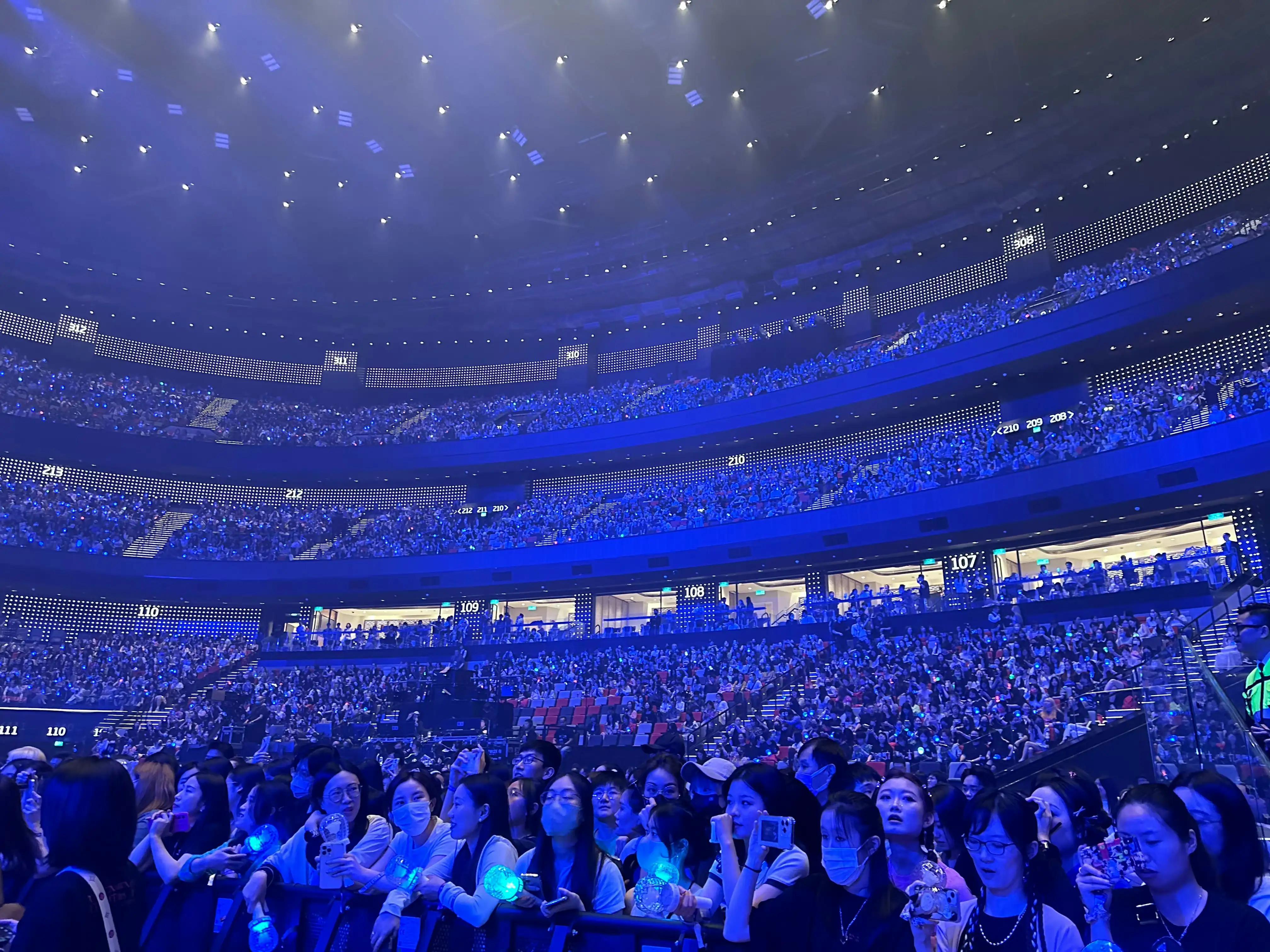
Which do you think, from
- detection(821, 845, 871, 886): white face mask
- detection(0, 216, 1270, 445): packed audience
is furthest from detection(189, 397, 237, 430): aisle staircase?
detection(821, 845, 871, 886): white face mask

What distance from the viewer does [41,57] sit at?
24.6 metres

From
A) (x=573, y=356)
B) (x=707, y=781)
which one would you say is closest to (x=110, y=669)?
(x=573, y=356)

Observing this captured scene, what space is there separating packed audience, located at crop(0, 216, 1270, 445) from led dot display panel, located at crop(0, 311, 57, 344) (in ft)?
2.90

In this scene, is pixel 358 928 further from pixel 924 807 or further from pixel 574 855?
pixel 924 807

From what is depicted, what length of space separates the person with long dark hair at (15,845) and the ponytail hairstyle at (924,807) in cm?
327

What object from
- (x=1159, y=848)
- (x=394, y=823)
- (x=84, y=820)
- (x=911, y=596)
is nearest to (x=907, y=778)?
(x=1159, y=848)

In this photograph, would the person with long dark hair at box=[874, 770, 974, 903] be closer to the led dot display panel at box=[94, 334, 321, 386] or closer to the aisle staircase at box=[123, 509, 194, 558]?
the aisle staircase at box=[123, 509, 194, 558]

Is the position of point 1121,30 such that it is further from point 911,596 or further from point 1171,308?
point 911,596

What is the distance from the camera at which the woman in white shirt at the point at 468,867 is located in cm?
368

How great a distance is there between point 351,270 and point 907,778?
3508cm

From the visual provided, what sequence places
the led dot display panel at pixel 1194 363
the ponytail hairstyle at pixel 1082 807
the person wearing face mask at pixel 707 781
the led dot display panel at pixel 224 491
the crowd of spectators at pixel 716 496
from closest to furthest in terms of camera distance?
the ponytail hairstyle at pixel 1082 807, the person wearing face mask at pixel 707 781, the crowd of spectators at pixel 716 496, the led dot display panel at pixel 1194 363, the led dot display panel at pixel 224 491

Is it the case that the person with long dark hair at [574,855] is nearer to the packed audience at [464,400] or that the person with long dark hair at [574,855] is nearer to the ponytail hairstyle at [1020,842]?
the ponytail hairstyle at [1020,842]

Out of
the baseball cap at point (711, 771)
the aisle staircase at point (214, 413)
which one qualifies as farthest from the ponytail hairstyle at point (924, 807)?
the aisle staircase at point (214, 413)

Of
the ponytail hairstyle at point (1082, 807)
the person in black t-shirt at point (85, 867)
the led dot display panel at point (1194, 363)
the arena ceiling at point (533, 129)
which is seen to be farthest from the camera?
the arena ceiling at point (533, 129)
